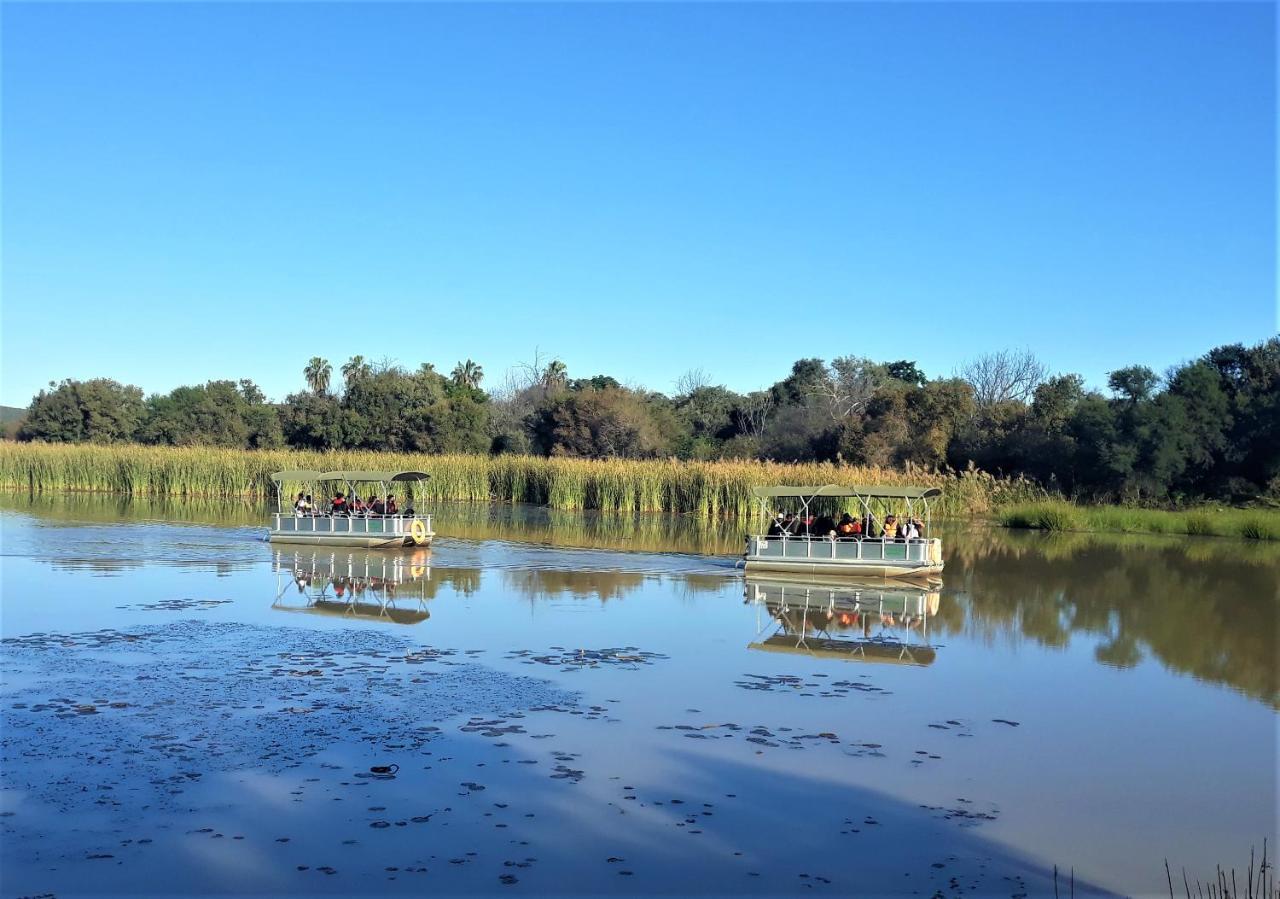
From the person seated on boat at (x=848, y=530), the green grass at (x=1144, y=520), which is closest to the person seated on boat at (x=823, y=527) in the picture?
the person seated on boat at (x=848, y=530)

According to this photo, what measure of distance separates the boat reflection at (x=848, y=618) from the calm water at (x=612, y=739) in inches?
4.7

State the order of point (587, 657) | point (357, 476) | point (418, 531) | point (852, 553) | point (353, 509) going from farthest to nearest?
point (357, 476)
point (353, 509)
point (418, 531)
point (852, 553)
point (587, 657)

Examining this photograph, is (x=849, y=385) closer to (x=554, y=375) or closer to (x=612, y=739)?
(x=554, y=375)

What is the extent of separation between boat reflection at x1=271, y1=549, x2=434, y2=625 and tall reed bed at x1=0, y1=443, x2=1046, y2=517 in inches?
637

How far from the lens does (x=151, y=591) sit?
19.5 m

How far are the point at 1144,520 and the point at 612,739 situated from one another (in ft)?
113

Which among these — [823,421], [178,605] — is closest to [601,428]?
[823,421]

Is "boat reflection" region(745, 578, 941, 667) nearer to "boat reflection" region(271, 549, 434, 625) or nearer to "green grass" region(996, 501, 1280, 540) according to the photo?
"boat reflection" region(271, 549, 434, 625)

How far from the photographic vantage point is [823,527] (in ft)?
87.5

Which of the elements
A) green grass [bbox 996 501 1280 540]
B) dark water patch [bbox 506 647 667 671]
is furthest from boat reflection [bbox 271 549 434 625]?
green grass [bbox 996 501 1280 540]

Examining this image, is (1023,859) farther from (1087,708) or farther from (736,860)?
(1087,708)

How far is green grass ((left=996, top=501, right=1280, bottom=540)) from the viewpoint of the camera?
125 feet

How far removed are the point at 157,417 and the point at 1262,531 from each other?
203 feet

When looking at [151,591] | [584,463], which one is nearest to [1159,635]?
[151,591]
